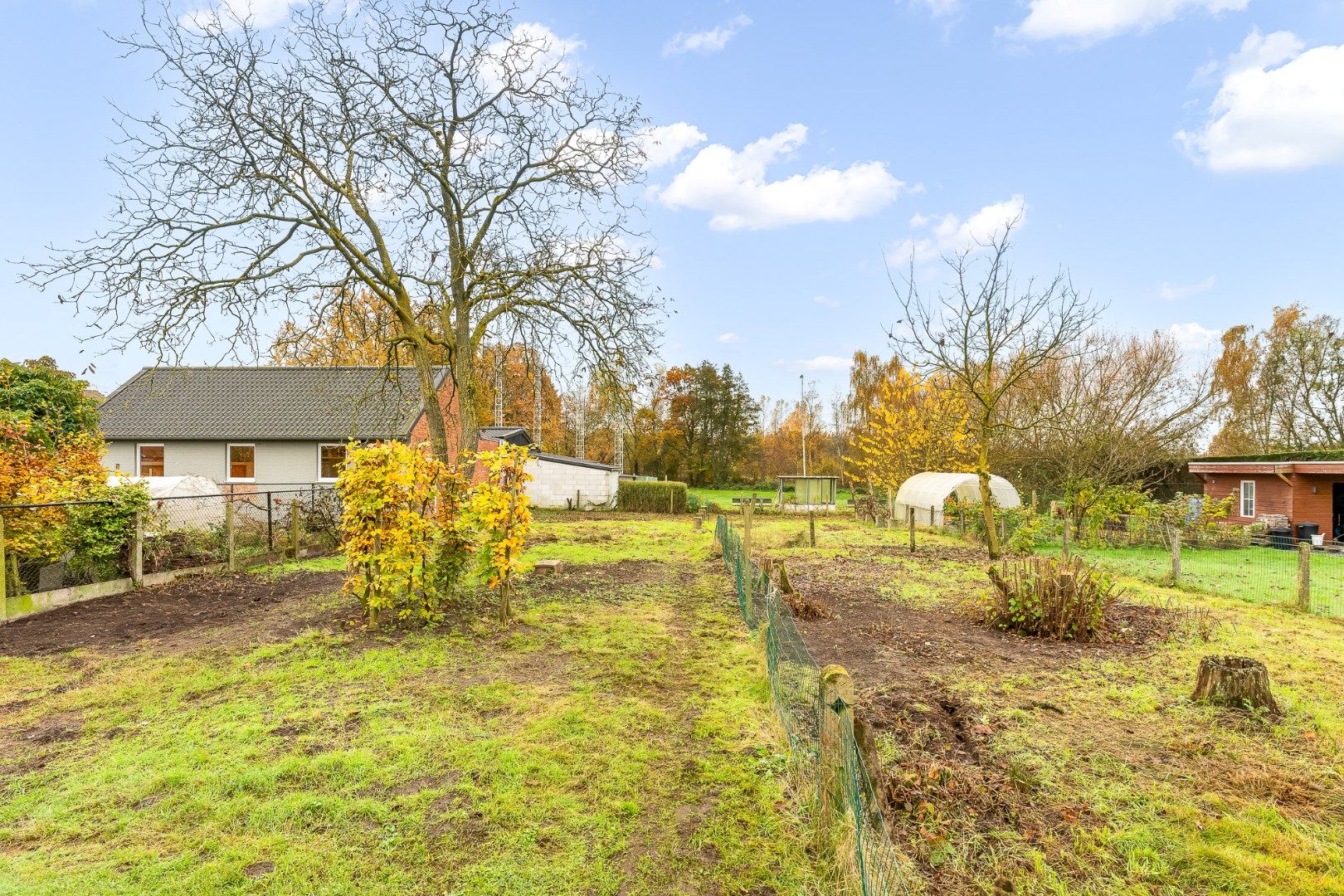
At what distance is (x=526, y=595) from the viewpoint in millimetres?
9797

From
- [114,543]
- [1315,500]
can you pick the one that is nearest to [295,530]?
[114,543]

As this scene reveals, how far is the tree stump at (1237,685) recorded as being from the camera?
5.59 m

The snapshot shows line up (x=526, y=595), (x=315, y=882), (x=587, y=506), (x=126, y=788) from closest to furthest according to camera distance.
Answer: (x=315, y=882) → (x=126, y=788) → (x=526, y=595) → (x=587, y=506)

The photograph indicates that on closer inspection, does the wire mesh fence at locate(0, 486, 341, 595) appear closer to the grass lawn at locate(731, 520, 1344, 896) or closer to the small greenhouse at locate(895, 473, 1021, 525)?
the grass lawn at locate(731, 520, 1344, 896)

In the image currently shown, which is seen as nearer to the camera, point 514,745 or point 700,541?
point 514,745

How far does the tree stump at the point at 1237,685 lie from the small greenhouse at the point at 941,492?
13.6 m

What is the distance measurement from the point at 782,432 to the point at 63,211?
169 feet

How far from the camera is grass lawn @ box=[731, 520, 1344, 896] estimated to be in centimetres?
344

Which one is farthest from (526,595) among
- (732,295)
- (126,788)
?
(732,295)

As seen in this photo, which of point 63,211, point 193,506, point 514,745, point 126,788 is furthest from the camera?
point 193,506

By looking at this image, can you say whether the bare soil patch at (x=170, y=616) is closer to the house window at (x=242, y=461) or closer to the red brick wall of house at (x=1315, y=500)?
the house window at (x=242, y=461)

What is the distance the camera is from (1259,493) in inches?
870

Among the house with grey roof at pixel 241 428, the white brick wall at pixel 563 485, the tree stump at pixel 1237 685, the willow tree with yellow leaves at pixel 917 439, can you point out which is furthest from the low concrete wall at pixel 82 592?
the willow tree with yellow leaves at pixel 917 439

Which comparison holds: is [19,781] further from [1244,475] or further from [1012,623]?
[1244,475]
